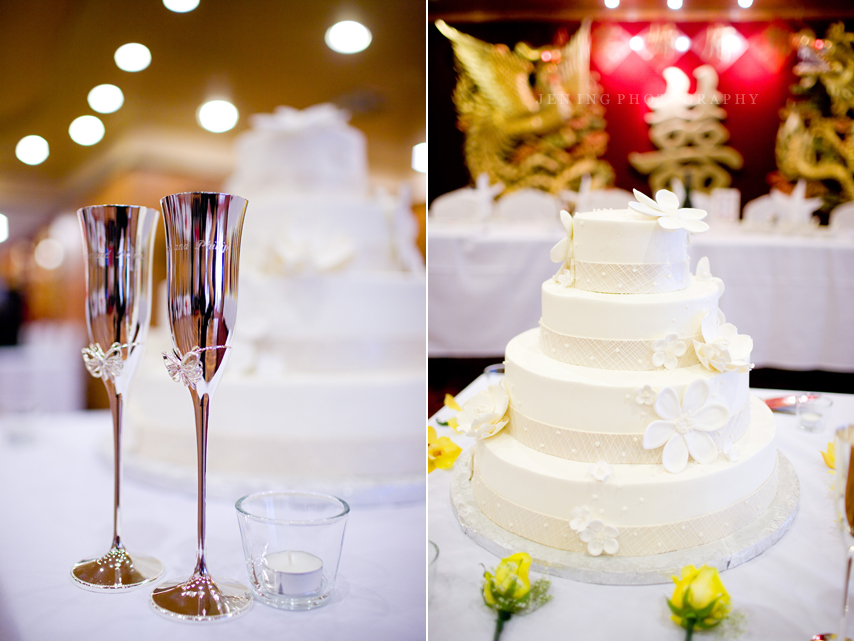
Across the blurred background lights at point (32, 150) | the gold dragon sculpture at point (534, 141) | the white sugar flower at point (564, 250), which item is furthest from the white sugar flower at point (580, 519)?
the blurred background lights at point (32, 150)

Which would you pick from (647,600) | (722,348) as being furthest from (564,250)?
(647,600)

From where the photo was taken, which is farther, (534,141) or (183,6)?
(534,141)

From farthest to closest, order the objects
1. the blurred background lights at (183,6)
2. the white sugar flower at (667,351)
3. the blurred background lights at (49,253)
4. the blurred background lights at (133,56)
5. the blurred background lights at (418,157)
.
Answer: the blurred background lights at (418,157) < the blurred background lights at (49,253) < the blurred background lights at (133,56) < the blurred background lights at (183,6) < the white sugar flower at (667,351)

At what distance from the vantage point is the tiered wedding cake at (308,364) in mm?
2160

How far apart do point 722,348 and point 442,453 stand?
0.77 metres

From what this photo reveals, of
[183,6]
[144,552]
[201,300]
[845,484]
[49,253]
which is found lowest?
[144,552]

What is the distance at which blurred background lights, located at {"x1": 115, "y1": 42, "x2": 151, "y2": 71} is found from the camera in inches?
117

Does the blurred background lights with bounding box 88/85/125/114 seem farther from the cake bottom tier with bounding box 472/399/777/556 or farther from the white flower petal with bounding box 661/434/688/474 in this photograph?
the white flower petal with bounding box 661/434/688/474

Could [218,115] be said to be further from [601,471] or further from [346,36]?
[601,471]

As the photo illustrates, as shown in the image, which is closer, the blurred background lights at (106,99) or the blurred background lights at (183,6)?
the blurred background lights at (183,6)

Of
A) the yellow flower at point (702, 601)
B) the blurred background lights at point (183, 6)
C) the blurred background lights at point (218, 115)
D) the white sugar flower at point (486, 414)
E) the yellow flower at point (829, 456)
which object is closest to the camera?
the yellow flower at point (702, 601)

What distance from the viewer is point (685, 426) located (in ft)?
4.34

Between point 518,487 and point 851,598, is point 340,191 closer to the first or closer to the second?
point 518,487

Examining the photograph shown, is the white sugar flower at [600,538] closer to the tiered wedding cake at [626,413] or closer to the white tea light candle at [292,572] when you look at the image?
the tiered wedding cake at [626,413]
